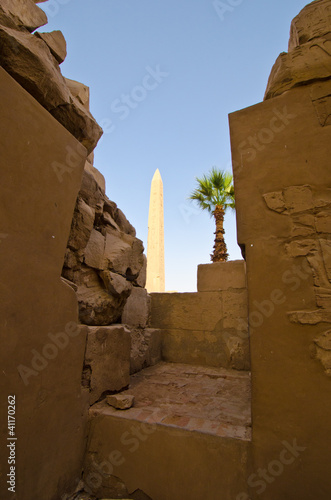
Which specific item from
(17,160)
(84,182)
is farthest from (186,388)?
(17,160)

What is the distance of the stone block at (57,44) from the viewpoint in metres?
2.25

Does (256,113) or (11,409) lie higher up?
(256,113)

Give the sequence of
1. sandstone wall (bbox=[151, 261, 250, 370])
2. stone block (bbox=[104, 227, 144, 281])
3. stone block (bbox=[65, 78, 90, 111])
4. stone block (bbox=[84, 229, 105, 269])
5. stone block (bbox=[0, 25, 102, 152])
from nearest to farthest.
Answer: stone block (bbox=[0, 25, 102, 152]) → stone block (bbox=[84, 229, 105, 269]) → stone block (bbox=[104, 227, 144, 281]) → stone block (bbox=[65, 78, 90, 111]) → sandstone wall (bbox=[151, 261, 250, 370])

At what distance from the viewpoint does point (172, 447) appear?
175 cm

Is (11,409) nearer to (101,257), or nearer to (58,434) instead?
(58,434)

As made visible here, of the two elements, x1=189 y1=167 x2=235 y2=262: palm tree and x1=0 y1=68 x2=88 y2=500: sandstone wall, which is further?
x1=189 y1=167 x2=235 y2=262: palm tree

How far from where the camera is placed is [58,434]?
5.77 ft

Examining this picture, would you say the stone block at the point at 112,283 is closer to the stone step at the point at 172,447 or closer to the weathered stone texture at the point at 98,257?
the weathered stone texture at the point at 98,257

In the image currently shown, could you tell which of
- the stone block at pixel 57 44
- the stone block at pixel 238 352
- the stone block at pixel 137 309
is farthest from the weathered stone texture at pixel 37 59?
the stone block at pixel 238 352

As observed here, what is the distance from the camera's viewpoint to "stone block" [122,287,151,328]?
3.46 meters

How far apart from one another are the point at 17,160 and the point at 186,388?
8.50 ft

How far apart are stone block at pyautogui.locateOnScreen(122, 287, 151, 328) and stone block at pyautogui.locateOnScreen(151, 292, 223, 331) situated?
205 mm

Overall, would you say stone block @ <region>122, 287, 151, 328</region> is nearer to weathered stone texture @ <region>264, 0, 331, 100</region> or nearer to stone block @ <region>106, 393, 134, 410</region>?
stone block @ <region>106, 393, 134, 410</region>

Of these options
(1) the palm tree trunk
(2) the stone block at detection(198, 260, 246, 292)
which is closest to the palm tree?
(1) the palm tree trunk
